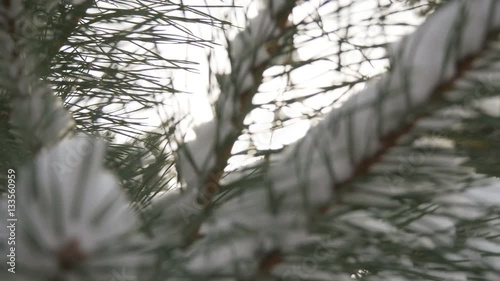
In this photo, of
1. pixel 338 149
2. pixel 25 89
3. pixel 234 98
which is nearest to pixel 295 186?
pixel 338 149

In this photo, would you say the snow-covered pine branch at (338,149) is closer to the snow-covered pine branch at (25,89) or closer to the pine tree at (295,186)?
the pine tree at (295,186)

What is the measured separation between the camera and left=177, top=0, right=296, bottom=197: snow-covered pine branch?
469 mm

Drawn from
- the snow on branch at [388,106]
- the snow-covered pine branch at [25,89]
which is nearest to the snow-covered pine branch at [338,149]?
the snow on branch at [388,106]

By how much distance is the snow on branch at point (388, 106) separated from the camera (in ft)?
1.24

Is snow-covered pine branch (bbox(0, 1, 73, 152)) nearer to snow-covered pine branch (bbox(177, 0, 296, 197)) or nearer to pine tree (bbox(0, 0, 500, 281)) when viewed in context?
pine tree (bbox(0, 0, 500, 281))

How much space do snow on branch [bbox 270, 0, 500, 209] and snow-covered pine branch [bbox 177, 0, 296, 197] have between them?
8 centimetres

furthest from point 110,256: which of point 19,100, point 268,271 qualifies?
point 19,100

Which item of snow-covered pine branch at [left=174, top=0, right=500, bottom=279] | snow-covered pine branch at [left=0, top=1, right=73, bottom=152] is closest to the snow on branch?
snow-covered pine branch at [left=174, top=0, right=500, bottom=279]

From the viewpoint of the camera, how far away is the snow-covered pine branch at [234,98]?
0.47m

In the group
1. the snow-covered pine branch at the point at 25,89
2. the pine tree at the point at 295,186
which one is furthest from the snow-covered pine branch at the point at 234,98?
the snow-covered pine branch at the point at 25,89

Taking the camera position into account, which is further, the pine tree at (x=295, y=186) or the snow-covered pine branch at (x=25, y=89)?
the snow-covered pine branch at (x=25, y=89)

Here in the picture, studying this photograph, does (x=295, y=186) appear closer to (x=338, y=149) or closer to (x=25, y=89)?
(x=338, y=149)

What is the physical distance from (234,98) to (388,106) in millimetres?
182

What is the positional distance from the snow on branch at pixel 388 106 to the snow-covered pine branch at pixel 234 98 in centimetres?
8
